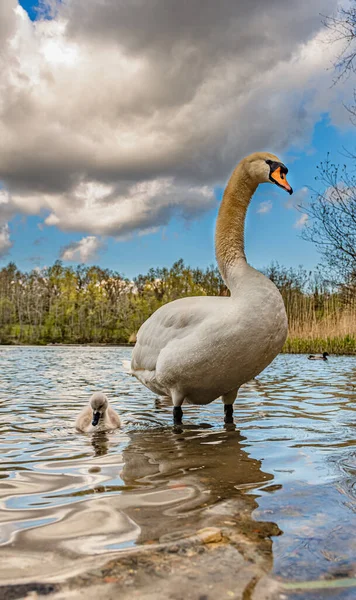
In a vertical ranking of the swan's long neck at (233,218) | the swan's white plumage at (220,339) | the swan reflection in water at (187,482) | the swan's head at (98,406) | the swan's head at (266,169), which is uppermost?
the swan's head at (266,169)

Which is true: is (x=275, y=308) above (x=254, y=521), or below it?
above

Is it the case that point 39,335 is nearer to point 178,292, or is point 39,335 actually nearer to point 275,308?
point 178,292

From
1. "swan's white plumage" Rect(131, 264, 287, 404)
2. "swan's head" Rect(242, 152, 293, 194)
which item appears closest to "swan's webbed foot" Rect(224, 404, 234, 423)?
"swan's white plumage" Rect(131, 264, 287, 404)

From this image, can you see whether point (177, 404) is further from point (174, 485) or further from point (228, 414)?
point (174, 485)

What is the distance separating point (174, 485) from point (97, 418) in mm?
2574

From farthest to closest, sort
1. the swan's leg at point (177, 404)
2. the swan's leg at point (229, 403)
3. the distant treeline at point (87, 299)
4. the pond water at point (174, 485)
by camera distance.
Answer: the distant treeline at point (87, 299) < the swan's leg at point (229, 403) < the swan's leg at point (177, 404) < the pond water at point (174, 485)

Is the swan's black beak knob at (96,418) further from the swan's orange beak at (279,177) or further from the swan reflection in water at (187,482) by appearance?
the swan's orange beak at (279,177)

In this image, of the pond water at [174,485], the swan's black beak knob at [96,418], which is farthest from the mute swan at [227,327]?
the swan's black beak knob at [96,418]

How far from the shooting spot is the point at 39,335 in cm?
6606

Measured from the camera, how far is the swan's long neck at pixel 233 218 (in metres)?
5.01

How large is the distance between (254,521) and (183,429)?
9.21ft

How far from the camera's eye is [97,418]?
5344mm

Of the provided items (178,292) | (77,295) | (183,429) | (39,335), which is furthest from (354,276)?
(77,295)

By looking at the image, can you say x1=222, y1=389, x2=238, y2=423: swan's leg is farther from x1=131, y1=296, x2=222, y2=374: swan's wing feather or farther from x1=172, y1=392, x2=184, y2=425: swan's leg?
x1=131, y1=296, x2=222, y2=374: swan's wing feather
